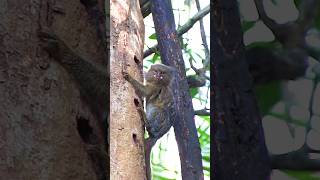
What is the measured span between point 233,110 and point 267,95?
0.04m

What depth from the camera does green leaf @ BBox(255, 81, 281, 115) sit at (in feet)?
1.79

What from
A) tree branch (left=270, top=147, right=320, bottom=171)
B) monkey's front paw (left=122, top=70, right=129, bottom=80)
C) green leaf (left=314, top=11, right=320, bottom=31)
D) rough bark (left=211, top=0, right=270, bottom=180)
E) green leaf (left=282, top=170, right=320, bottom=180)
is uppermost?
monkey's front paw (left=122, top=70, right=129, bottom=80)

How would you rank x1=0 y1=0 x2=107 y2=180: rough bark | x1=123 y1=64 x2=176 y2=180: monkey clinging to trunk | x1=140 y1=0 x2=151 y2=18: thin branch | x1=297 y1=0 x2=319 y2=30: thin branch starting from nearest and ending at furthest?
x1=0 y1=0 x2=107 y2=180: rough bark, x1=297 y1=0 x2=319 y2=30: thin branch, x1=140 y1=0 x2=151 y2=18: thin branch, x1=123 y1=64 x2=176 y2=180: monkey clinging to trunk

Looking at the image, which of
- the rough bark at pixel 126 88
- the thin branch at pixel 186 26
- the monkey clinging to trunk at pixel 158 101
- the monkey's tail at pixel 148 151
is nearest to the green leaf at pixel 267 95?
the thin branch at pixel 186 26

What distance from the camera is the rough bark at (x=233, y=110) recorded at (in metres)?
0.54

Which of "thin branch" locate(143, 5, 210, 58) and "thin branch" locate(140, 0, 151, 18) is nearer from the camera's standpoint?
"thin branch" locate(143, 5, 210, 58)

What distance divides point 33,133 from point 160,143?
86 centimetres

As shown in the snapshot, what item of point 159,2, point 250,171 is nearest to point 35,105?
point 250,171

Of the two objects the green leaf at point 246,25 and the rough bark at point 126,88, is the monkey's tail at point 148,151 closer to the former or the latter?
the rough bark at point 126,88

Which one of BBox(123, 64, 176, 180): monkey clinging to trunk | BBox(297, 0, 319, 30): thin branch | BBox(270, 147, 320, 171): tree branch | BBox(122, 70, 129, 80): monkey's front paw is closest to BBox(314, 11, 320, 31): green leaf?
BBox(297, 0, 319, 30): thin branch

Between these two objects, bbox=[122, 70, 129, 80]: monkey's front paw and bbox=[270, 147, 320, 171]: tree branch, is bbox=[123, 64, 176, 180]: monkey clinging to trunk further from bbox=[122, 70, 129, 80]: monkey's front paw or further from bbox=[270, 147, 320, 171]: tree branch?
bbox=[270, 147, 320, 171]: tree branch

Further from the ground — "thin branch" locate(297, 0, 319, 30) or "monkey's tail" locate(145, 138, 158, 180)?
"thin branch" locate(297, 0, 319, 30)

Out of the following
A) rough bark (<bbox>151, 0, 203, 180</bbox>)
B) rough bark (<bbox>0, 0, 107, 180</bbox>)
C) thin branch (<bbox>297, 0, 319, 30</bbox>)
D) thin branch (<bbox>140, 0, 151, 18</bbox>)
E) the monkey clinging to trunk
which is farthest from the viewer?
the monkey clinging to trunk

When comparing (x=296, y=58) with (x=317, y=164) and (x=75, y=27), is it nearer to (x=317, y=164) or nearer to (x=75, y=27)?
(x=317, y=164)
